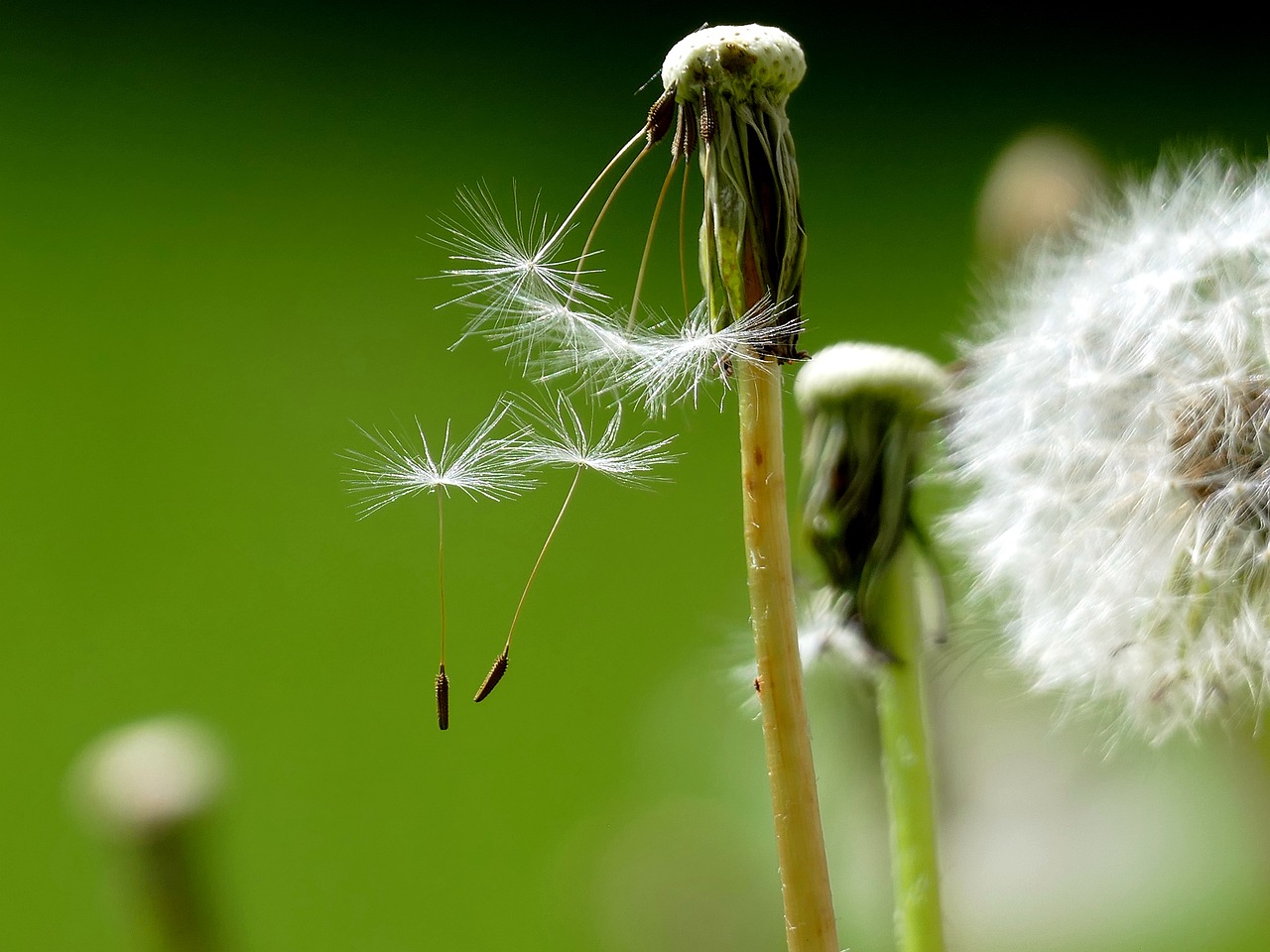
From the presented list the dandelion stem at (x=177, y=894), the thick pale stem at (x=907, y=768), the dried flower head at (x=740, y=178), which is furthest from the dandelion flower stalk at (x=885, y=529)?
the dandelion stem at (x=177, y=894)

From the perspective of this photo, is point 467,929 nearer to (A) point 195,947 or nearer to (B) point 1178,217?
(A) point 195,947

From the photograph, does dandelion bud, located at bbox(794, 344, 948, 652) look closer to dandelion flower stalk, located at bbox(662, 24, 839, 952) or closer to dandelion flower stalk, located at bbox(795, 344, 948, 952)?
dandelion flower stalk, located at bbox(795, 344, 948, 952)

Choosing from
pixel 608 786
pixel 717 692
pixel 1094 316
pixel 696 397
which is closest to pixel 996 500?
pixel 1094 316

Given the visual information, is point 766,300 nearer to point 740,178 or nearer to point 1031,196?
point 740,178

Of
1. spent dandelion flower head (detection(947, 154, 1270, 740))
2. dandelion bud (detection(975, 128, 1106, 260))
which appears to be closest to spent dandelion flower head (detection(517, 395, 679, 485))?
spent dandelion flower head (detection(947, 154, 1270, 740))

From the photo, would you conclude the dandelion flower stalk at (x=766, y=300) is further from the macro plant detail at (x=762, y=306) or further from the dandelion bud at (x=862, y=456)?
the dandelion bud at (x=862, y=456)

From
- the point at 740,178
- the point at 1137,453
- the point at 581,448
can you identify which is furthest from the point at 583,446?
the point at 1137,453

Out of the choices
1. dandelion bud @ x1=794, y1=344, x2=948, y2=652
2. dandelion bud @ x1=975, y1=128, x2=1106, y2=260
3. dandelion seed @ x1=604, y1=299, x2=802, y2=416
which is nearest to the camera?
dandelion seed @ x1=604, y1=299, x2=802, y2=416
